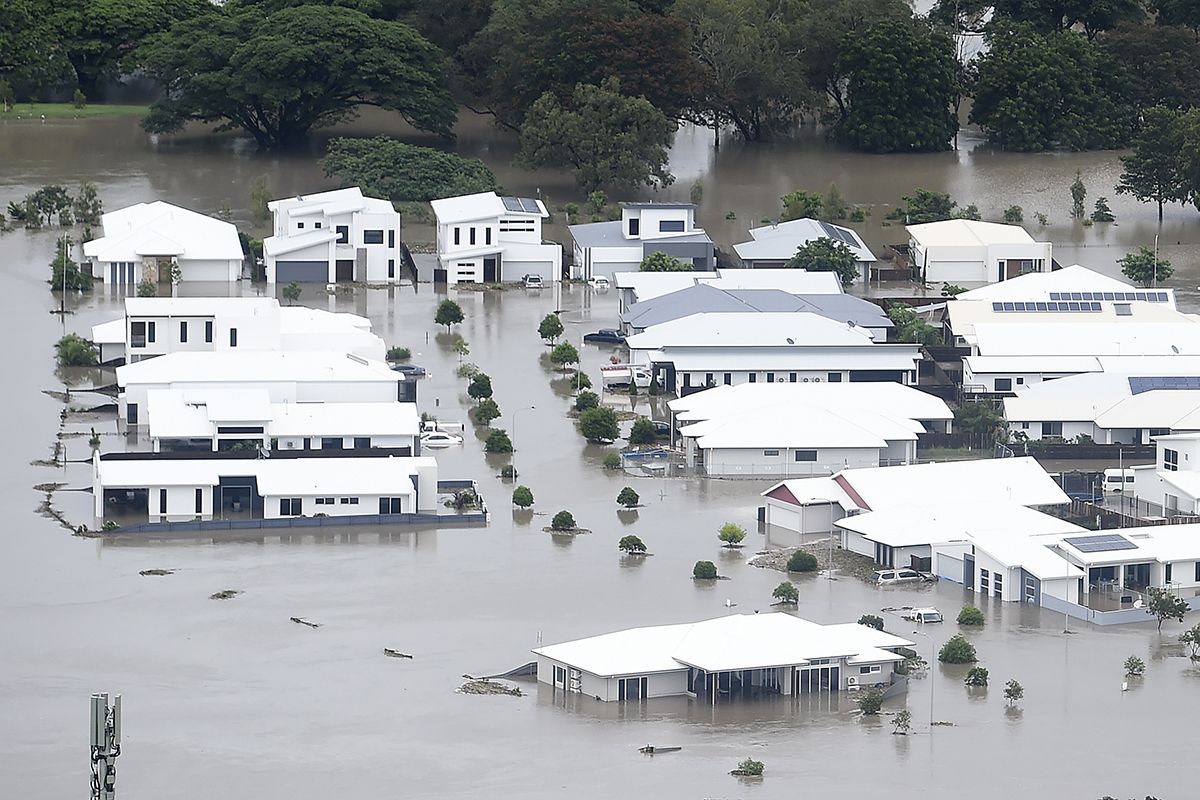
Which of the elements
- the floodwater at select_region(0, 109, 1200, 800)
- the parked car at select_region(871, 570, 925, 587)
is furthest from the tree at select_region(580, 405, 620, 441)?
the parked car at select_region(871, 570, 925, 587)

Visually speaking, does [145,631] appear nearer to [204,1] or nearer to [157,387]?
[157,387]

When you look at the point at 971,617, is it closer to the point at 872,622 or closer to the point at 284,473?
the point at 872,622

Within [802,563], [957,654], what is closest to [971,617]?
[957,654]

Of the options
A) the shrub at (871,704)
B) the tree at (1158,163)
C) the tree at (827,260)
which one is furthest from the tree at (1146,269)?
the shrub at (871,704)

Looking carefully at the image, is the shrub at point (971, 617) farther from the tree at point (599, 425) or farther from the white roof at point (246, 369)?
the white roof at point (246, 369)

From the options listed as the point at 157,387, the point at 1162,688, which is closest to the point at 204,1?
the point at 157,387

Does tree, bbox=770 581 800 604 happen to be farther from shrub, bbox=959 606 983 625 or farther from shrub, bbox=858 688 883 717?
shrub, bbox=858 688 883 717
